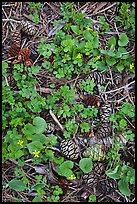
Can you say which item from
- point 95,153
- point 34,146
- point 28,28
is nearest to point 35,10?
point 28,28

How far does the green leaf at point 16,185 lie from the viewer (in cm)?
267

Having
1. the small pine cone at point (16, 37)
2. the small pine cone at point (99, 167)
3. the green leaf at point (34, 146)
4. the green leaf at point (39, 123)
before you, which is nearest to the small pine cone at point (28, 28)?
the small pine cone at point (16, 37)

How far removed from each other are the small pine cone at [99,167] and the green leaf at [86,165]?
0.21 feet

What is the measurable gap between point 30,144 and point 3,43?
0.84m

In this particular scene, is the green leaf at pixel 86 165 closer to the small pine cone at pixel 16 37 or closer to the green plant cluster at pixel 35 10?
the small pine cone at pixel 16 37

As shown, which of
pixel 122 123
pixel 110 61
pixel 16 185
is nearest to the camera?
pixel 16 185

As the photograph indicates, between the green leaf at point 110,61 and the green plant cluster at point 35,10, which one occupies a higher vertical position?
the green plant cluster at point 35,10

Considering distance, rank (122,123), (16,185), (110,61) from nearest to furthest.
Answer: (16,185)
(122,123)
(110,61)

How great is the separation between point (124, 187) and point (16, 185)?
765 mm

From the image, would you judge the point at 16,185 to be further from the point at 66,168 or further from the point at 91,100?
the point at 91,100

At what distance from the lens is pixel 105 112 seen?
2877 millimetres

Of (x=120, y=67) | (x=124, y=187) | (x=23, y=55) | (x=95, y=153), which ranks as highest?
(x=23, y=55)

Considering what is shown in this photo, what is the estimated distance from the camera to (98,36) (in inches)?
119

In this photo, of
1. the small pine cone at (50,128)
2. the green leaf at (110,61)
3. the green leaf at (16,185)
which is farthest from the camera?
the green leaf at (110,61)
